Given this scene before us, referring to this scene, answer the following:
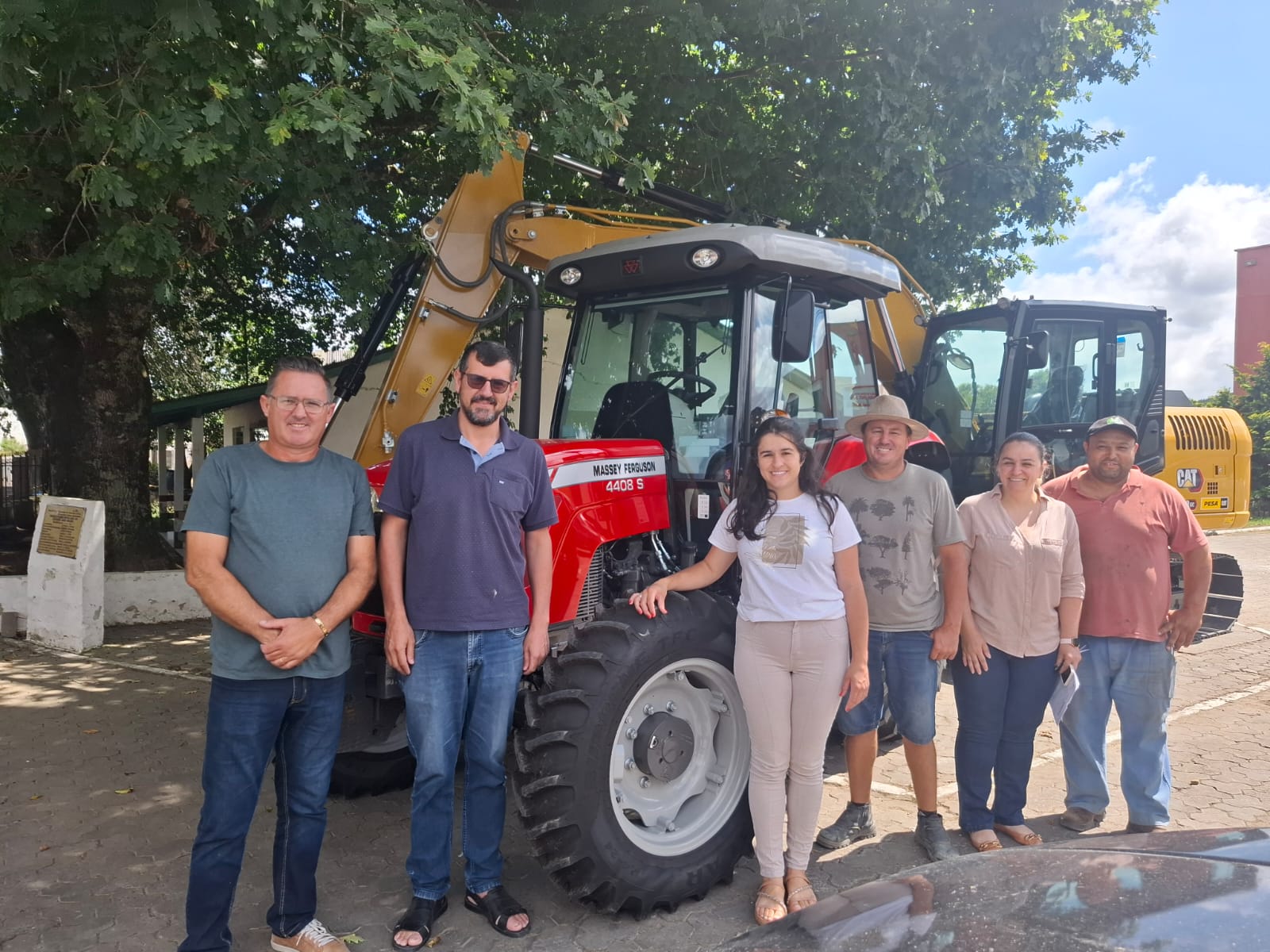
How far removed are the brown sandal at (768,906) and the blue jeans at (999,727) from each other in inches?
46.2

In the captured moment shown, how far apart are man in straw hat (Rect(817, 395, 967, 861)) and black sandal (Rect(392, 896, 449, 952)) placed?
173 cm

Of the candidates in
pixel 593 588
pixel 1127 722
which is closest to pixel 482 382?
pixel 593 588

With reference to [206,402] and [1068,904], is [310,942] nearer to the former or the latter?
[1068,904]

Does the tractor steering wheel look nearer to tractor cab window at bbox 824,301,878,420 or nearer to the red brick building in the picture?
tractor cab window at bbox 824,301,878,420

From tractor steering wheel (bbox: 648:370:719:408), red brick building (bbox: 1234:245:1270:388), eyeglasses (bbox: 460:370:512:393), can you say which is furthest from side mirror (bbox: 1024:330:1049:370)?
red brick building (bbox: 1234:245:1270:388)

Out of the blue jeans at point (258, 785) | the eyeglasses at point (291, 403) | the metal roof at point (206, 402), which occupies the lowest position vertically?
the blue jeans at point (258, 785)

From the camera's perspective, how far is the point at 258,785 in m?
3.06

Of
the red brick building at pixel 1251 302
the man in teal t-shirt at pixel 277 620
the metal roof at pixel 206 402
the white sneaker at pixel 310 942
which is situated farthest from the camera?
the red brick building at pixel 1251 302

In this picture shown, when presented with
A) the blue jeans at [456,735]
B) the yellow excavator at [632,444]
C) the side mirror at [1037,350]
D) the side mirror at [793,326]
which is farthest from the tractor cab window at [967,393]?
the blue jeans at [456,735]

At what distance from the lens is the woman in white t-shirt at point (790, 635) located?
3389 mm

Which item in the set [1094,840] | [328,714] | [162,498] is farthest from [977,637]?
[162,498]

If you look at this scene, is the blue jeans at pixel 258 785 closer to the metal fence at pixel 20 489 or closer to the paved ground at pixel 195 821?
the paved ground at pixel 195 821

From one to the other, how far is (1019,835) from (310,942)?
9.63ft

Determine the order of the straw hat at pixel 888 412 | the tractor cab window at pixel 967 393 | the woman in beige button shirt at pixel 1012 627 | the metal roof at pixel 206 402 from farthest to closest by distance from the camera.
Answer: the metal roof at pixel 206 402
the tractor cab window at pixel 967 393
the woman in beige button shirt at pixel 1012 627
the straw hat at pixel 888 412
